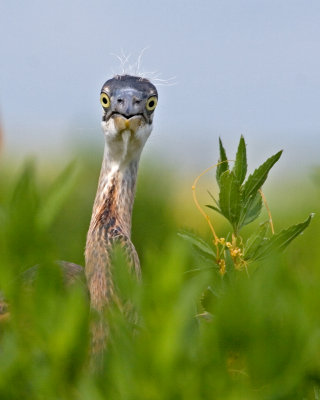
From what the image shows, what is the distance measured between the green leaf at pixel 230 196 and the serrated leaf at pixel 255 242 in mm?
66

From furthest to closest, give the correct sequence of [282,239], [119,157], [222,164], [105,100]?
[119,157] < [105,100] < [222,164] < [282,239]

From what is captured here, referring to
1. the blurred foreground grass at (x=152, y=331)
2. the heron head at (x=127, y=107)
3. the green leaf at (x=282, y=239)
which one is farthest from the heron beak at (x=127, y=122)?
the blurred foreground grass at (x=152, y=331)

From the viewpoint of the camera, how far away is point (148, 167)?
533cm

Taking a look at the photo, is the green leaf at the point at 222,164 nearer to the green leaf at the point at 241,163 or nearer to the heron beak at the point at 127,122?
the green leaf at the point at 241,163

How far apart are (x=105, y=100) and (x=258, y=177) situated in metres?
2.38

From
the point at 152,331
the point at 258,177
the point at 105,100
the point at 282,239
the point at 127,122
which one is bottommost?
the point at 152,331

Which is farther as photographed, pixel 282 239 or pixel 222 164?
pixel 222 164

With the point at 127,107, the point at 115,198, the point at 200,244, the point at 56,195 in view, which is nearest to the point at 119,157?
the point at 115,198

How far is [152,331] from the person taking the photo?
1150 millimetres

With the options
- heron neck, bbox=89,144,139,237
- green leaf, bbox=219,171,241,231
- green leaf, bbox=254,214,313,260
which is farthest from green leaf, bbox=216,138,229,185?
heron neck, bbox=89,144,139,237

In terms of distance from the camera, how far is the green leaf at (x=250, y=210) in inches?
79.6

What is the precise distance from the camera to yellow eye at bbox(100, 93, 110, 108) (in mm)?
4223

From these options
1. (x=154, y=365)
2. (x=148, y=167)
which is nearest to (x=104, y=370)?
(x=154, y=365)

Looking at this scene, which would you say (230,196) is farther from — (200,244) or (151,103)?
(151,103)
